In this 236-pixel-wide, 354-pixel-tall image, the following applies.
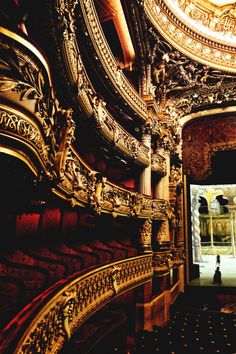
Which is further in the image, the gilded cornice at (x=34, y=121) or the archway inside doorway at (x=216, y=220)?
the archway inside doorway at (x=216, y=220)

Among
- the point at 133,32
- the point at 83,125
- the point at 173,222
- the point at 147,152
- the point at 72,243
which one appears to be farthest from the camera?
the point at 173,222

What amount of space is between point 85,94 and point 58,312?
8.20 feet

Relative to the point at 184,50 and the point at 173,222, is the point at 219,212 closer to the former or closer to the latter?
the point at 173,222

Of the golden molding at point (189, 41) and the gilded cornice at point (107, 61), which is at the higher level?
the golden molding at point (189, 41)

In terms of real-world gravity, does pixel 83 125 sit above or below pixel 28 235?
above

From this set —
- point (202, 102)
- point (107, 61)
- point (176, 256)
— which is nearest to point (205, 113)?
point (202, 102)

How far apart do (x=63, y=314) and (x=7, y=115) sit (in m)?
1.58

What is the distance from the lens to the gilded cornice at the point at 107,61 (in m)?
3.52

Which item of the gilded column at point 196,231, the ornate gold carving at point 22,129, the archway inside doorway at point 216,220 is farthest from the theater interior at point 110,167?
the archway inside doorway at point 216,220

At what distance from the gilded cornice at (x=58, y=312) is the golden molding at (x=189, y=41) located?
500 centimetres

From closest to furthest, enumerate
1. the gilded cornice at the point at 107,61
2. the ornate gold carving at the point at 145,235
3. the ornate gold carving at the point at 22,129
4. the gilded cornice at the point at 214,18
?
the ornate gold carving at the point at 22,129
the gilded cornice at the point at 107,61
the ornate gold carving at the point at 145,235
the gilded cornice at the point at 214,18

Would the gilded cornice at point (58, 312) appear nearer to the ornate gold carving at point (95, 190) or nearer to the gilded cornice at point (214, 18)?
the ornate gold carving at point (95, 190)

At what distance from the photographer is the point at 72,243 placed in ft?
14.9

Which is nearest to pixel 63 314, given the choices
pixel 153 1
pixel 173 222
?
pixel 173 222
